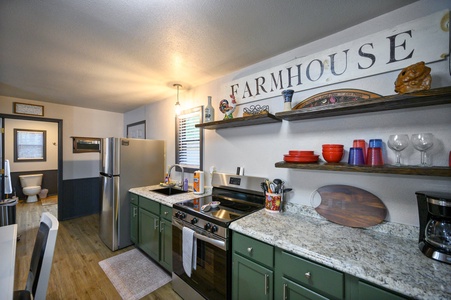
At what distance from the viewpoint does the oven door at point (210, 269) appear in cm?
137

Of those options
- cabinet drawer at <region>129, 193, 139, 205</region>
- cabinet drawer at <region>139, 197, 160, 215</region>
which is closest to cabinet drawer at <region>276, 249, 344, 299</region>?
cabinet drawer at <region>139, 197, 160, 215</region>

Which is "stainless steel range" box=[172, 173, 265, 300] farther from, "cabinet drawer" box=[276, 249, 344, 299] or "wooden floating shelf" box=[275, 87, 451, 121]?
"wooden floating shelf" box=[275, 87, 451, 121]

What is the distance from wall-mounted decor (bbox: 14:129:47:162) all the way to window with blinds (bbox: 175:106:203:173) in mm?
4923

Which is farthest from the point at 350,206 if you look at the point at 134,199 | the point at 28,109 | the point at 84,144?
the point at 28,109

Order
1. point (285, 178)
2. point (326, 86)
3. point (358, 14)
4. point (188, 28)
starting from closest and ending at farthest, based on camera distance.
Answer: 1. point (358, 14)
2. point (188, 28)
3. point (326, 86)
4. point (285, 178)

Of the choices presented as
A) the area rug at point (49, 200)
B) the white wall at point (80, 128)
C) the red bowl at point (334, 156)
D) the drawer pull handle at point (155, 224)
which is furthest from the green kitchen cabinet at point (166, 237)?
the area rug at point (49, 200)

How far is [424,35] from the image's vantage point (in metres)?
1.13

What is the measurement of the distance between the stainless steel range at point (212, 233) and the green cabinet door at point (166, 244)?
18 cm

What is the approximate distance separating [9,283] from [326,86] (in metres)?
2.29

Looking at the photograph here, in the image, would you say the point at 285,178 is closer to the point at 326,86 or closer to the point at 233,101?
the point at 326,86

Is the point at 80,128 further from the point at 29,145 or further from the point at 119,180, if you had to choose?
the point at 29,145

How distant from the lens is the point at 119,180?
255cm

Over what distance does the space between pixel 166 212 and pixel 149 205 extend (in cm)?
40

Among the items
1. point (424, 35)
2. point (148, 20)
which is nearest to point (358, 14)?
point (424, 35)
